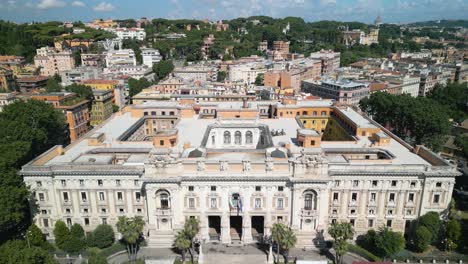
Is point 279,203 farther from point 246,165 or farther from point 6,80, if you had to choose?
point 6,80

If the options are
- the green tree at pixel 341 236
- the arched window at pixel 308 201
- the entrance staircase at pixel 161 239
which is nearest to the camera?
the green tree at pixel 341 236

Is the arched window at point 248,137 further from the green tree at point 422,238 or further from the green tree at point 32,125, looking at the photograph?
the green tree at point 32,125

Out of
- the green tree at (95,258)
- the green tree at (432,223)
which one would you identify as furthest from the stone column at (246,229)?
the green tree at (432,223)

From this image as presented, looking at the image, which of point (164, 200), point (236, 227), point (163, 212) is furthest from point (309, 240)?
point (164, 200)

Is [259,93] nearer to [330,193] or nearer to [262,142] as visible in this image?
[262,142]

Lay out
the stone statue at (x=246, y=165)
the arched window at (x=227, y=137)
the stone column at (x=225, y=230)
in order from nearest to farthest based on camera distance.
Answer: the stone statue at (x=246, y=165) → the stone column at (x=225, y=230) → the arched window at (x=227, y=137)

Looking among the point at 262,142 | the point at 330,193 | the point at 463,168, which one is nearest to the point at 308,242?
the point at 330,193

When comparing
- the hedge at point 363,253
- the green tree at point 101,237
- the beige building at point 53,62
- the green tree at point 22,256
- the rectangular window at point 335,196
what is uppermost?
the beige building at point 53,62
